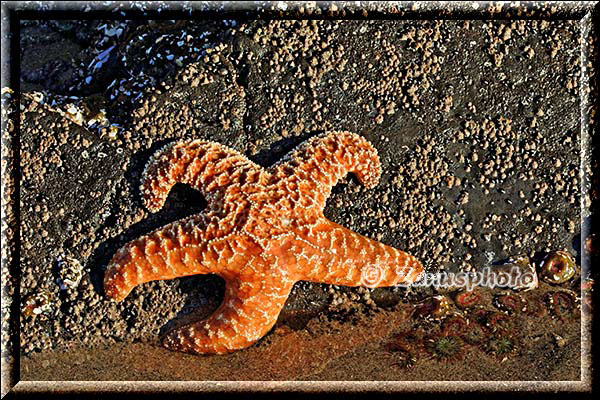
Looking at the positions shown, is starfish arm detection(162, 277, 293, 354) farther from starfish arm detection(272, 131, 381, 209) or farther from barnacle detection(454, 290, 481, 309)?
barnacle detection(454, 290, 481, 309)

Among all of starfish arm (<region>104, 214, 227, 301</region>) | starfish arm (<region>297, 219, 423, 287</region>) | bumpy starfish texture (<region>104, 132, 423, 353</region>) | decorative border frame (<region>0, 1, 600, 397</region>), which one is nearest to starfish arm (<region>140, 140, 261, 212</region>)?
bumpy starfish texture (<region>104, 132, 423, 353</region>)

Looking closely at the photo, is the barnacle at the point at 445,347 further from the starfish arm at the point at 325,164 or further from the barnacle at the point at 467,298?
the starfish arm at the point at 325,164

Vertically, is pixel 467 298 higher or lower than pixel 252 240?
lower

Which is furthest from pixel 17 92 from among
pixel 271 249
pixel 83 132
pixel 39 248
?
pixel 271 249

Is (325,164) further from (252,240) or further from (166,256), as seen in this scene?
(166,256)

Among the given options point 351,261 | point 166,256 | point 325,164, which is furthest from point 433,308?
point 166,256

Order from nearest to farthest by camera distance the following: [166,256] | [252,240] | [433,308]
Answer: [252,240]
[166,256]
[433,308]
